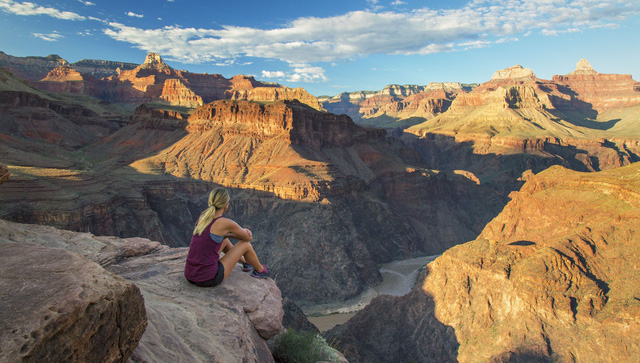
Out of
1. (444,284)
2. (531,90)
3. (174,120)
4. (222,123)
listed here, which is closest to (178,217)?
(222,123)

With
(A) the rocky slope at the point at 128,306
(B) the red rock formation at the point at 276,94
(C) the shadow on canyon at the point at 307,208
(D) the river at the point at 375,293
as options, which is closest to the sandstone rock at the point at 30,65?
(B) the red rock formation at the point at 276,94

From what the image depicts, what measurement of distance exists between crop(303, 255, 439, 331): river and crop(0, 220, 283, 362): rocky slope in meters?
32.9

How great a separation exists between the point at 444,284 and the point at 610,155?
122 meters

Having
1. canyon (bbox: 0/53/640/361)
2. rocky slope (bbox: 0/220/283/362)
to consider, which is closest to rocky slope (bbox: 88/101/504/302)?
canyon (bbox: 0/53/640/361)

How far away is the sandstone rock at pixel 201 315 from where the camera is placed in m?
6.54

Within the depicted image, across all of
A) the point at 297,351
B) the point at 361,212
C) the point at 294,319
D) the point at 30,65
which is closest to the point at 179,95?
the point at 30,65

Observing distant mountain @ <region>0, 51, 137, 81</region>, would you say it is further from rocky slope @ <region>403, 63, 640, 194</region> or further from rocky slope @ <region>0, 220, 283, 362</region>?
rocky slope @ <region>0, 220, 283, 362</region>

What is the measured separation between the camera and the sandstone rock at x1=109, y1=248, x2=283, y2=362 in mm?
6535

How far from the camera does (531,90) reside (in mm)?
162250

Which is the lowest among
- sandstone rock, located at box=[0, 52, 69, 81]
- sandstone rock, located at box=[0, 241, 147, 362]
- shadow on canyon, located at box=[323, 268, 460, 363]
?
shadow on canyon, located at box=[323, 268, 460, 363]

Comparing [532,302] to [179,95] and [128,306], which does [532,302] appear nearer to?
[128,306]

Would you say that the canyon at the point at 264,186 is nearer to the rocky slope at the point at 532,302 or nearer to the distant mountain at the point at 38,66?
the rocky slope at the point at 532,302

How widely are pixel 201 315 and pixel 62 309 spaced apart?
3706 mm

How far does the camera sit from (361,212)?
63375mm
